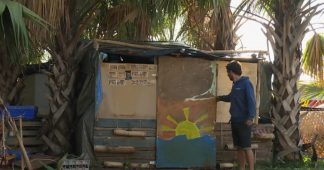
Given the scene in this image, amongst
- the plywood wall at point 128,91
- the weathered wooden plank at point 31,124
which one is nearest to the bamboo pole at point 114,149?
the plywood wall at point 128,91

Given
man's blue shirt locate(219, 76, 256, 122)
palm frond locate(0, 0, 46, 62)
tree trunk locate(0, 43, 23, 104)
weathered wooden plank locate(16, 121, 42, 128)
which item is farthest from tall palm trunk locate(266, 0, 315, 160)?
palm frond locate(0, 0, 46, 62)

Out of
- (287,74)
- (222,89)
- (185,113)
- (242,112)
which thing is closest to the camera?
(242,112)

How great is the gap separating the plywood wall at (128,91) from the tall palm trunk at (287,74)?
2.66 meters

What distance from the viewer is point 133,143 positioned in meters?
8.91

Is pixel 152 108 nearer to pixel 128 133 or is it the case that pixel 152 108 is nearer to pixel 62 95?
pixel 128 133

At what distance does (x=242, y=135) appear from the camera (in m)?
8.12

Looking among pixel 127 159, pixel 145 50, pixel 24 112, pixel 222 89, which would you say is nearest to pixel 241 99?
pixel 222 89

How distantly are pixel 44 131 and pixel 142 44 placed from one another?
91.2 inches

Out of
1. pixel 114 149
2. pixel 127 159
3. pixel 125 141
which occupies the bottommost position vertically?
pixel 127 159

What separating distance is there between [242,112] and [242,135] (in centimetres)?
35

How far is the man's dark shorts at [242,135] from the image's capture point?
806cm

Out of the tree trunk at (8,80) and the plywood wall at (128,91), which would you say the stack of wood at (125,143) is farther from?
the tree trunk at (8,80)

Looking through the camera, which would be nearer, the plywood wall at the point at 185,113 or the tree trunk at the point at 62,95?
the plywood wall at the point at 185,113

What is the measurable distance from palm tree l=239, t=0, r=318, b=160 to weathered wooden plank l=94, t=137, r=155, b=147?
2.63 meters
